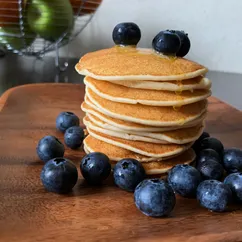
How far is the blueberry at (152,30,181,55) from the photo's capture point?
74 cm

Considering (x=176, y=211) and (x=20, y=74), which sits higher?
(x=176, y=211)

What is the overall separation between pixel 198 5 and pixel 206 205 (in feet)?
3.59

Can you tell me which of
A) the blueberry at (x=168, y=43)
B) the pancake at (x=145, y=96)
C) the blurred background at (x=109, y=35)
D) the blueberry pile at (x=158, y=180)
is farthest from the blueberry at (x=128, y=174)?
the blurred background at (x=109, y=35)

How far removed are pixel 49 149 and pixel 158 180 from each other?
0.78 ft

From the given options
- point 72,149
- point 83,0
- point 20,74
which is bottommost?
point 20,74

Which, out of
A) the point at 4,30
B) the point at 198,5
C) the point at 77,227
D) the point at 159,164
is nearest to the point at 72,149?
the point at 159,164

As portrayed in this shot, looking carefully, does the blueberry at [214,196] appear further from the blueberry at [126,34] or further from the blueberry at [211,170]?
the blueberry at [126,34]

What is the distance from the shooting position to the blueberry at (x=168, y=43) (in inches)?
29.2

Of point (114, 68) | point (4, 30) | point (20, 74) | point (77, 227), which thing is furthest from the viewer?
point (20, 74)

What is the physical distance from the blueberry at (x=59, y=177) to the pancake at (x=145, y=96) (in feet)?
0.45

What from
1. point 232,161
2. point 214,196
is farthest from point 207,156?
point 214,196

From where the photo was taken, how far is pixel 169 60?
740 mm

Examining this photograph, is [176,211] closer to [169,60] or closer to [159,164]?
[159,164]

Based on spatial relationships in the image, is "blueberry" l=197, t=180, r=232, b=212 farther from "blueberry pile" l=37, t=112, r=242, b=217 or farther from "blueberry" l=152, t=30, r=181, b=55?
"blueberry" l=152, t=30, r=181, b=55
